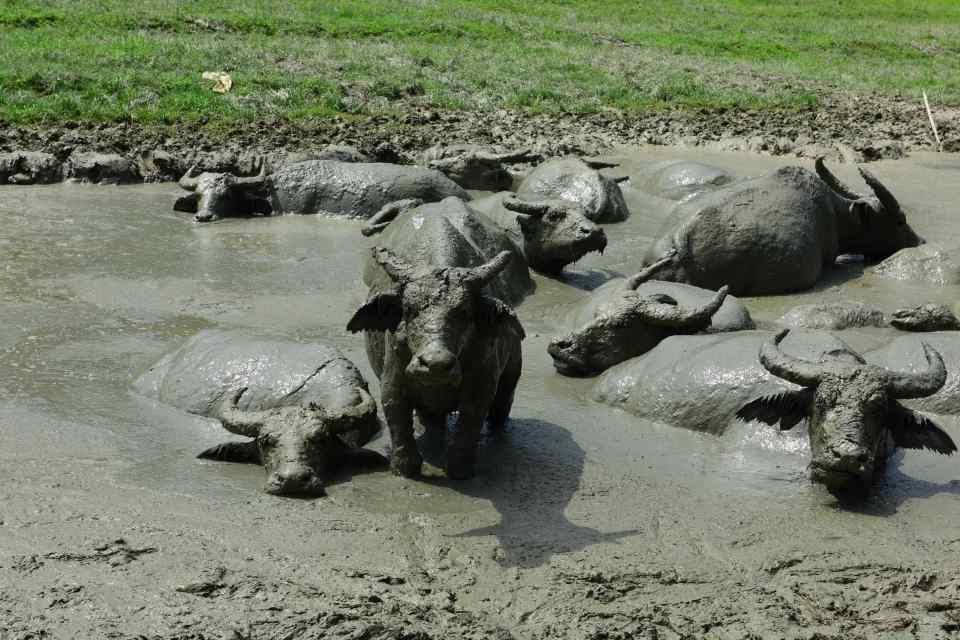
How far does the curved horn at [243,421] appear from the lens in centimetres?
638

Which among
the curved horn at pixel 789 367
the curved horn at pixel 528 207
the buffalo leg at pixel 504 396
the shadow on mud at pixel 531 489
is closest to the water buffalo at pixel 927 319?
the curved horn at pixel 789 367

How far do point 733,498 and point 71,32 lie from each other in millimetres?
20841

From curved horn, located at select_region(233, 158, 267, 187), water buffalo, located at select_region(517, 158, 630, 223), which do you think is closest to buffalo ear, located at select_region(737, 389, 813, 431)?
water buffalo, located at select_region(517, 158, 630, 223)

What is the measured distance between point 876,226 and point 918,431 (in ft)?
19.6

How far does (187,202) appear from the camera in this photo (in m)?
13.6

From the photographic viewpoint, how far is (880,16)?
4081 centimetres

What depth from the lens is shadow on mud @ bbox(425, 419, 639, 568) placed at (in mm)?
5441

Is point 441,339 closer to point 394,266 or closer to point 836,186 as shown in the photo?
point 394,266

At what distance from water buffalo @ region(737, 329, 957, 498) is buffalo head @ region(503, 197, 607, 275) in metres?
4.46

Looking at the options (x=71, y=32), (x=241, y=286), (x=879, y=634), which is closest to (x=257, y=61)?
(x=71, y=32)

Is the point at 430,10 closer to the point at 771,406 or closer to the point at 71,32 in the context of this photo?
the point at 71,32

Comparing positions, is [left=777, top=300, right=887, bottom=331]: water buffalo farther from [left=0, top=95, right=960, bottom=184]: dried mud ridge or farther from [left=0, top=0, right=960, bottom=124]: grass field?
[left=0, top=0, right=960, bottom=124]: grass field

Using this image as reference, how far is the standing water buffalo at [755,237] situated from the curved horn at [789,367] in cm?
375

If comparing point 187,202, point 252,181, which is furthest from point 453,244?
point 187,202
